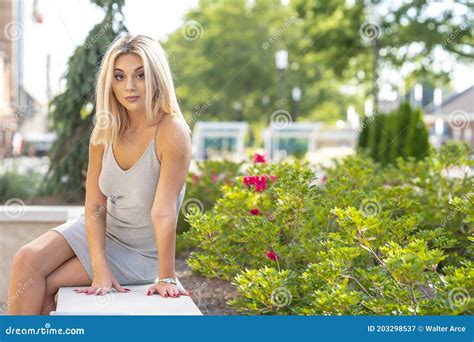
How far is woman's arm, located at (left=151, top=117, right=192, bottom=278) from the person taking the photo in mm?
3623

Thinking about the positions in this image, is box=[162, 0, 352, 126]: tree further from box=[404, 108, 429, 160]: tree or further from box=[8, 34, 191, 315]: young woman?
box=[8, 34, 191, 315]: young woman

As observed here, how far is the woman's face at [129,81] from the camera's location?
11.9 feet

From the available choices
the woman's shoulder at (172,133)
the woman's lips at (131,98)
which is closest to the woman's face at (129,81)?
the woman's lips at (131,98)

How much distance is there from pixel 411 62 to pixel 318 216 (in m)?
18.2

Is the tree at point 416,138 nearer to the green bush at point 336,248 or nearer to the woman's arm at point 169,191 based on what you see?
the green bush at point 336,248

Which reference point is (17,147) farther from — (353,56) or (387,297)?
(387,297)

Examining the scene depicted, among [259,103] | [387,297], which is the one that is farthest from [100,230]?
[259,103]

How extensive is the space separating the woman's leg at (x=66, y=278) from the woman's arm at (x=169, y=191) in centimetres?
42

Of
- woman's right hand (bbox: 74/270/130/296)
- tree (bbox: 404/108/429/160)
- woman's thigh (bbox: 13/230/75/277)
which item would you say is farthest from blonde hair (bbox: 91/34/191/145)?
tree (bbox: 404/108/429/160)

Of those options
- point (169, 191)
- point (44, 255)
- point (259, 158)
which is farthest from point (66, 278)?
point (259, 158)

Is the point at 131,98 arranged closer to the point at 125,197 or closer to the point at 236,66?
the point at 125,197

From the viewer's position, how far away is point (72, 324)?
9.74ft

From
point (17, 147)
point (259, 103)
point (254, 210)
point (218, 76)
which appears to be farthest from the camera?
point (259, 103)

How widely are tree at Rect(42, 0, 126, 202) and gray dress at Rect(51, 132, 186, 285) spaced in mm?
4888
